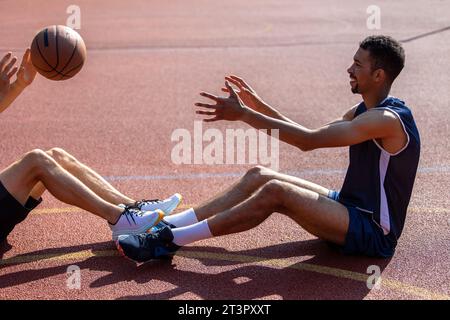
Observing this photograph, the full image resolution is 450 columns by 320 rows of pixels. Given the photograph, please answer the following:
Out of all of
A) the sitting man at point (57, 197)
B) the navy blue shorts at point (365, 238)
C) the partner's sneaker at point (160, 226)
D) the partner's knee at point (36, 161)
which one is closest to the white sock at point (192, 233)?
the partner's sneaker at point (160, 226)

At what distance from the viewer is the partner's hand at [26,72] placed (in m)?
6.52

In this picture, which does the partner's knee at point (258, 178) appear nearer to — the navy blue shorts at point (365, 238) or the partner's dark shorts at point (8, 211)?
the navy blue shorts at point (365, 238)

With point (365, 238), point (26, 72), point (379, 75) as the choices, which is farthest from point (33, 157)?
point (379, 75)

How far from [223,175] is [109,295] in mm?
2787

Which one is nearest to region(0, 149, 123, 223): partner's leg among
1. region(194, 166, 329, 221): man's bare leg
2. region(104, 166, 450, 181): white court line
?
region(194, 166, 329, 221): man's bare leg

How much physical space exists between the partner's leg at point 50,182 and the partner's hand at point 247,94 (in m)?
1.38

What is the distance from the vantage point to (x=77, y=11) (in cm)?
1884

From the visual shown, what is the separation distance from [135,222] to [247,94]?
1.39 meters

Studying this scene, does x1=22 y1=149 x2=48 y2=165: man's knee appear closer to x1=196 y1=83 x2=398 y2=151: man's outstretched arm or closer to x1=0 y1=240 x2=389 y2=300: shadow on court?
x1=0 y1=240 x2=389 y2=300: shadow on court

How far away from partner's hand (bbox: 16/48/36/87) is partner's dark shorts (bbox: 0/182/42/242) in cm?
115

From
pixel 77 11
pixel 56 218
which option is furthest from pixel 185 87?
pixel 77 11

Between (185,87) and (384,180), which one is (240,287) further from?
(185,87)

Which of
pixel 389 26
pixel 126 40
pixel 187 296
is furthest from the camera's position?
pixel 389 26

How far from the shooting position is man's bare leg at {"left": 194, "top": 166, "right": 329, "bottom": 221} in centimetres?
601
